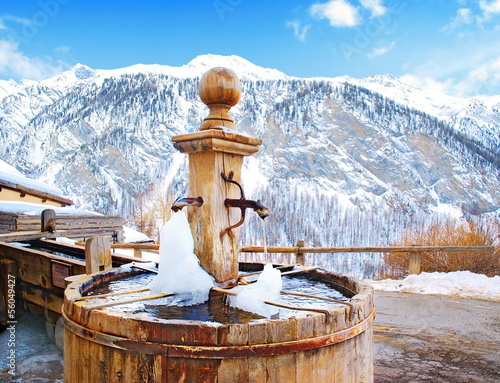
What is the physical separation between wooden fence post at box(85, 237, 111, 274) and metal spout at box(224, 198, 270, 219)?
4.88ft

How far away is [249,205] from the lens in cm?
271

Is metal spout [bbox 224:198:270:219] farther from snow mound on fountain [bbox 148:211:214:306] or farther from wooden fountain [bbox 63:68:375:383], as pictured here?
snow mound on fountain [bbox 148:211:214:306]

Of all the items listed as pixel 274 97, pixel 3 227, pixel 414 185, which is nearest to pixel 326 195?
pixel 414 185

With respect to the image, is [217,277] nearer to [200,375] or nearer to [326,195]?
[200,375]

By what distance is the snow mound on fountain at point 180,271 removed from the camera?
8.54 feet

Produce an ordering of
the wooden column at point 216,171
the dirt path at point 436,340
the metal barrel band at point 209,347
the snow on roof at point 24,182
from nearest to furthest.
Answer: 1. the metal barrel band at point 209,347
2. the wooden column at point 216,171
3. the dirt path at point 436,340
4. the snow on roof at point 24,182

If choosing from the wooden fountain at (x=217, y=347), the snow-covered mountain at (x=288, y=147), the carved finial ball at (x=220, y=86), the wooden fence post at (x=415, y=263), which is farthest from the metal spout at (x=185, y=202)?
the snow-covered mountain at (x=288, y=147)

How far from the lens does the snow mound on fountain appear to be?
2604 mm

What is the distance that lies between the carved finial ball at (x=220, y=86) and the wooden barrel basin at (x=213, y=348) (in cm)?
164

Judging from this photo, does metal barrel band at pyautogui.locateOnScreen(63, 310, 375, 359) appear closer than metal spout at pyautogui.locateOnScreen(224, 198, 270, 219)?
Yes

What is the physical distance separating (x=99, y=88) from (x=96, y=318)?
489 ft

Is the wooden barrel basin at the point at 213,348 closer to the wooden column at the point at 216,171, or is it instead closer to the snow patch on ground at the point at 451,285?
the wooden column at the point at 216,171

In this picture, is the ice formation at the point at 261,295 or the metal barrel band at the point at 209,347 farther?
the ice formation at the point at 261,295

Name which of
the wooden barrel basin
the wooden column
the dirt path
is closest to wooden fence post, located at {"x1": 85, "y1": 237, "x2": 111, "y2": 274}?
the wooden column
